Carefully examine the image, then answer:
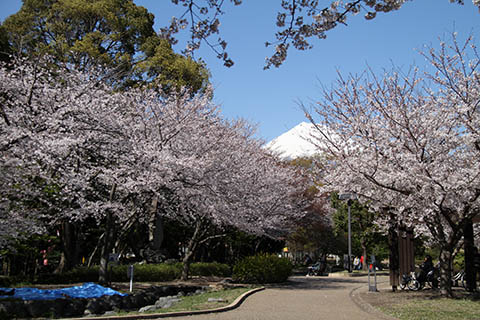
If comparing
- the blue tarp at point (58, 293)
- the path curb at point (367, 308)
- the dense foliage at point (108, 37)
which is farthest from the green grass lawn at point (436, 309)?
the dense foliage at point (108, 37)

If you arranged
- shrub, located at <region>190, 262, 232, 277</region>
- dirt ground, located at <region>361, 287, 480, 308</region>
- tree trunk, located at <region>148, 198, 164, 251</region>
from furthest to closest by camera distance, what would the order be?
1. shrub, located at <region>190, 262, 232, 277</region>
2. tree trunk, located at <region>148, 198, 164, 251</region>
3. dirt ground, located at <region>361, 287, 480, 308</region>

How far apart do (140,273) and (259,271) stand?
5.06 m

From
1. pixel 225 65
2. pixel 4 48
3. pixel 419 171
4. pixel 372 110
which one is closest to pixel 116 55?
pixel 4 48

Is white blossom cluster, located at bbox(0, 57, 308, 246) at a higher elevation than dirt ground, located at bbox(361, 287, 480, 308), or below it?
higher

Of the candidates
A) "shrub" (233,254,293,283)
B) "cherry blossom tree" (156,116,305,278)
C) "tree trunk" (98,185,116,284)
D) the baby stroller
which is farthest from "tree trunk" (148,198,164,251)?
the baby stroller

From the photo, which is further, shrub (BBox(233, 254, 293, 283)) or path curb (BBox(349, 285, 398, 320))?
shrub (BBox(233, 254, 293, 283))

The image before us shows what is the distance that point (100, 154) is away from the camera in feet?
51.8

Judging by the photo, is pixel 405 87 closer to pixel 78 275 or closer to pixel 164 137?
pixel 164 137

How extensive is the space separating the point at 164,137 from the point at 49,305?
292 inches

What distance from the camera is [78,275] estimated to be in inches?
635

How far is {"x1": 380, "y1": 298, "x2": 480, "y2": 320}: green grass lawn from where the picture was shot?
9.17 meters

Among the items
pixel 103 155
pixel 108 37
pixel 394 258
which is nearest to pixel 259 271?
pixel 394 258

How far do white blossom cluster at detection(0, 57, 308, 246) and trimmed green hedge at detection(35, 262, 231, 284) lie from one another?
6.52 feet

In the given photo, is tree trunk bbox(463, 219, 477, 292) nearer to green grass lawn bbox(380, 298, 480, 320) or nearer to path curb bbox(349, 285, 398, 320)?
green grass lawn bbox(380, 298, 480, 320)
